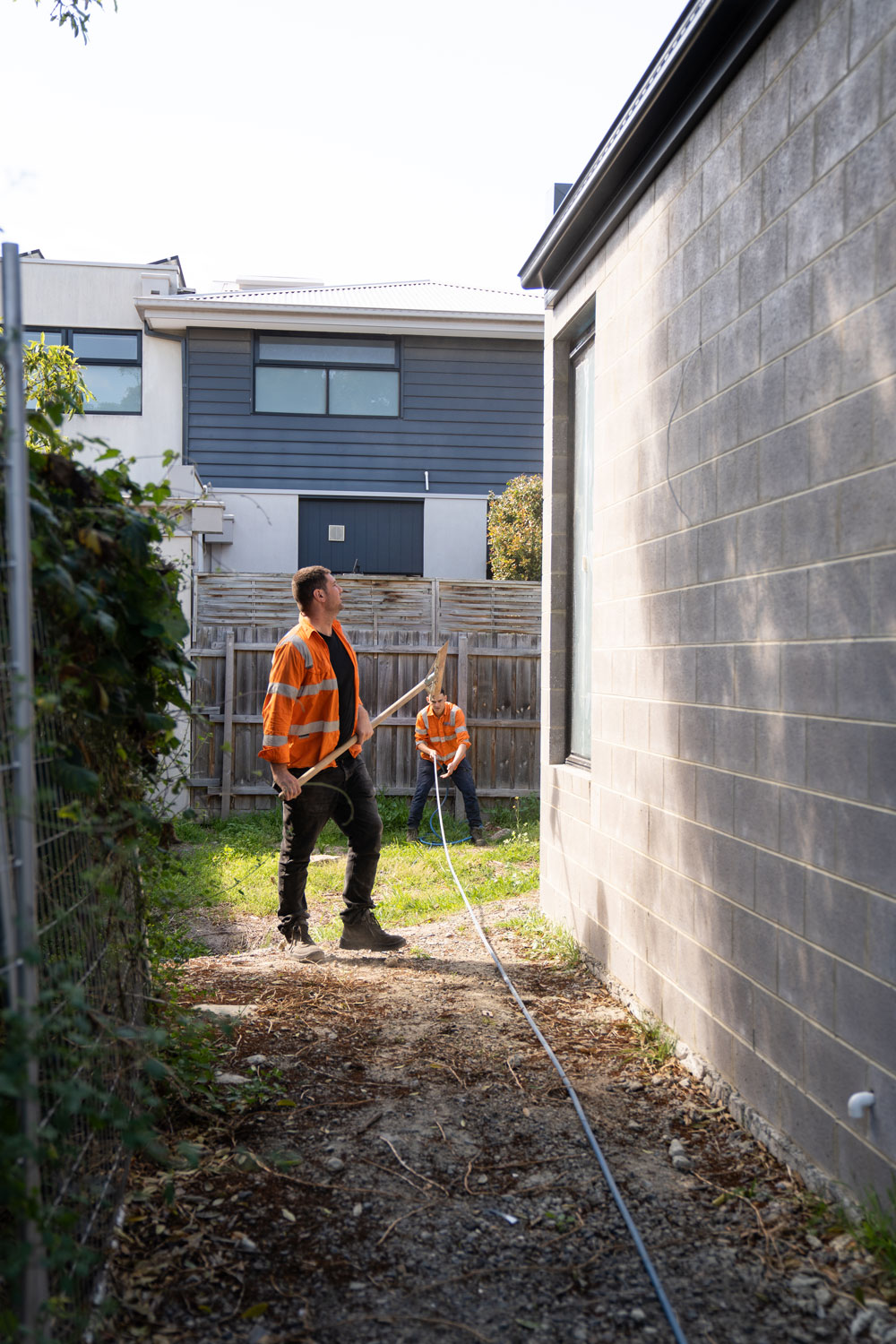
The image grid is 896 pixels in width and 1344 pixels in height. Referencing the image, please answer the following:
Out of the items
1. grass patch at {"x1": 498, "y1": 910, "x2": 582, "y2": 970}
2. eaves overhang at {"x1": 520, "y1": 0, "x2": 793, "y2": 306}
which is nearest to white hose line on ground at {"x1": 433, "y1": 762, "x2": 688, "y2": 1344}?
A: grass patch at {"x1": 498, "y1": 910, "x2": 582, "y2": 970}

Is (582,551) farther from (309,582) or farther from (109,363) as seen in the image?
(109,363)

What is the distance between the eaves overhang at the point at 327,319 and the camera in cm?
1463

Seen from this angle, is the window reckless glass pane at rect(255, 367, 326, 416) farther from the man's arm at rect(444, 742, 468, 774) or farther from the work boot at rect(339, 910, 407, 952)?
the work boot at rect(339, 910, 407, 952)

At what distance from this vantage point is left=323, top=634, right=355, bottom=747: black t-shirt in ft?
20.5

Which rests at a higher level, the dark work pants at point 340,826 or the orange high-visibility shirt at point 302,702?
the orange high-visibility shirt at point 302,702

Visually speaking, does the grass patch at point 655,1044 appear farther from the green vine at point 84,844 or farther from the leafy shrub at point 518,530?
the leafy shrub at point 518,530

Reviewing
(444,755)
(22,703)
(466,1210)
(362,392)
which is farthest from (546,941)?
(362,392)

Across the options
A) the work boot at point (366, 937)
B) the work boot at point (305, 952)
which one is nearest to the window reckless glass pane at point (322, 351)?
the work boot at point (366, 937)

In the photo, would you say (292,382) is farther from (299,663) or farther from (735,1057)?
(735,1057)

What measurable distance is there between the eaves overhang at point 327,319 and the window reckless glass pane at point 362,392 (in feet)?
1.93

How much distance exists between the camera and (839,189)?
3.15 metres

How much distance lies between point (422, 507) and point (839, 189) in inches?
495

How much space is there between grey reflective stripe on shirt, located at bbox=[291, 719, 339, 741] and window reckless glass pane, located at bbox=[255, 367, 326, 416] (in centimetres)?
1014

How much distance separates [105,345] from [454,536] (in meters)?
5.81
